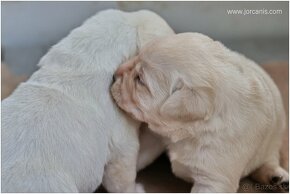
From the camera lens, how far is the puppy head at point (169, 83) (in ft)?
6.51

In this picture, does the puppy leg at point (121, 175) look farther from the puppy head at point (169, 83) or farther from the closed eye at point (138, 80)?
the closed eye at point (138, 80)

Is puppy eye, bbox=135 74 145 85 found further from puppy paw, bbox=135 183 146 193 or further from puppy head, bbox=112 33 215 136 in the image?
puppy paw, bbox=135 183 146 193

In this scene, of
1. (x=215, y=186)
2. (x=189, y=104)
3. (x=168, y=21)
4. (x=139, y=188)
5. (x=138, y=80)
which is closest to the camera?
(x=189, y=104)

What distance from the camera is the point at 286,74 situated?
321 centimetres

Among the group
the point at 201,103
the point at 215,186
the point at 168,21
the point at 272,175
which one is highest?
the point at 201,103

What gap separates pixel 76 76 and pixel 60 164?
0.37 m

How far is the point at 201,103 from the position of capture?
1.98 m

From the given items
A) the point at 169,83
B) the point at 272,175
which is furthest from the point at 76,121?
the point at 272,175

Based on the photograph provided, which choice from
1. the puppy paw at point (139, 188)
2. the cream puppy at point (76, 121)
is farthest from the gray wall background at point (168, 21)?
the puppy paw at point (139, 188)

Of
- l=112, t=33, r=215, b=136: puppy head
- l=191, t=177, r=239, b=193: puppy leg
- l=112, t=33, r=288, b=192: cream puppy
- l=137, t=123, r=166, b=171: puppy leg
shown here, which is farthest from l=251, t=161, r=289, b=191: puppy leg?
l=112, t=33, r=215, b=136: puppy head

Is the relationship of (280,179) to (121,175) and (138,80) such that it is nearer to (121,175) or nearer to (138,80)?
(121,175)

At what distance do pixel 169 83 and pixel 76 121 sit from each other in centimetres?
40

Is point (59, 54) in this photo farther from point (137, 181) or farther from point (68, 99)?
point (137, 181)

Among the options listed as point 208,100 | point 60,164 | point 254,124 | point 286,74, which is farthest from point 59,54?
point 286,74
